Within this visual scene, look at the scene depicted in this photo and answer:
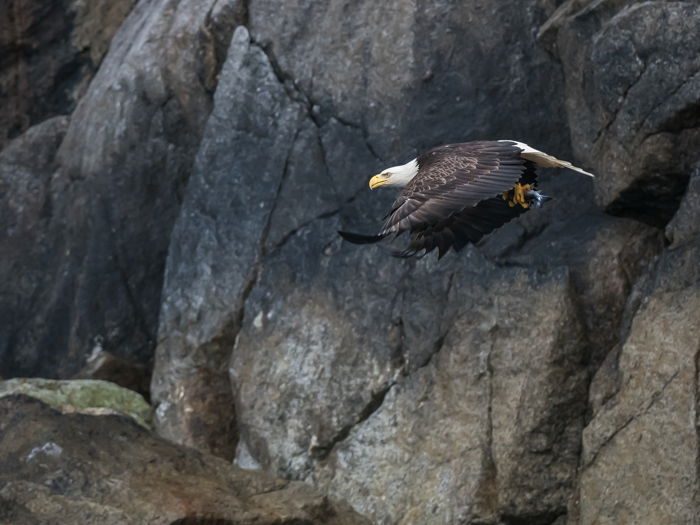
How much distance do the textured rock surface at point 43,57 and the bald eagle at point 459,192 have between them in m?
4.89

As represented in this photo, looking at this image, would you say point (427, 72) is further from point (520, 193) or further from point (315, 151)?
point (520, 193)

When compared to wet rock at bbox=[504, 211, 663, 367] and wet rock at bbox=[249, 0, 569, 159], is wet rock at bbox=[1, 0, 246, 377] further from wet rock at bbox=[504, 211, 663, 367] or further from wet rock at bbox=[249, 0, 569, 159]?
wet rock at bbox=[504, 211, 663, 367]

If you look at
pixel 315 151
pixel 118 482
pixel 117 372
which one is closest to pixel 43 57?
pixel 117 372

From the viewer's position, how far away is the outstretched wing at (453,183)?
18.7 feet

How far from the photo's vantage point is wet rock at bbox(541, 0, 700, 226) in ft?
21.4

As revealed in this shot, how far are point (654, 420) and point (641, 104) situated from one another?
157 centimetres

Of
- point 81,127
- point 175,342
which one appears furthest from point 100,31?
point 175,342

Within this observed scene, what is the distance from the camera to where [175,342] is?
8281 millimetres

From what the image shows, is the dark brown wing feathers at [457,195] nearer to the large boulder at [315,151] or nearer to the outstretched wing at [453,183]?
the outstretched wing at [453,183]

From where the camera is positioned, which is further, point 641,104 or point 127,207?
point 127,207

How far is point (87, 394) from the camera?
8156 millimetres

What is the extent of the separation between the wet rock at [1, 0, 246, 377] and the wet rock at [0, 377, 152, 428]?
557 mm

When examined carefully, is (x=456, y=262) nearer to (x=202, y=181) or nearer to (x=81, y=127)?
(x=202, y=181)

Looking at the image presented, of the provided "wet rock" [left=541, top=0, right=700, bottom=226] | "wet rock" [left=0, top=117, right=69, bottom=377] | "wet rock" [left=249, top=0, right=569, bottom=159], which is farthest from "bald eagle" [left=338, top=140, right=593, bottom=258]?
"wet rock" [left=0, top=117, right=69, bottom=377]
